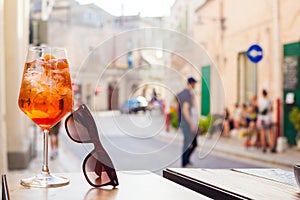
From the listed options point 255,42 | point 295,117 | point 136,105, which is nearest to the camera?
point 136,105

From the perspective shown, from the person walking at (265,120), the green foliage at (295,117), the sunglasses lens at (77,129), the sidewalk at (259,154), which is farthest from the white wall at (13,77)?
the sunglasses lens at (77,129)

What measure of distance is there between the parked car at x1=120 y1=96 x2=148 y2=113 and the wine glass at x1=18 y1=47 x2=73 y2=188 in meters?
0.14

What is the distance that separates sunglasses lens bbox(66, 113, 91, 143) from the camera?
0.97 metres

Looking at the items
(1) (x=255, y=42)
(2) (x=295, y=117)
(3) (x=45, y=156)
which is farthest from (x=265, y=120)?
(3) (x=45, y=156)

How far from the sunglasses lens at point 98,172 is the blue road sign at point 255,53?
8746mm

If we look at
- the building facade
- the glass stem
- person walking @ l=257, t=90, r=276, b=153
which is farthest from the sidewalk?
the glass stem

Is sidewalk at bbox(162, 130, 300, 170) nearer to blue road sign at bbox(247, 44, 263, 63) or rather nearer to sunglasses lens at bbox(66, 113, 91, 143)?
blue road sign at bbox(247, 44, 263, 63)

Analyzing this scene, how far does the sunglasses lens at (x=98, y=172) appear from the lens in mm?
975

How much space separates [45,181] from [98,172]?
11 cm

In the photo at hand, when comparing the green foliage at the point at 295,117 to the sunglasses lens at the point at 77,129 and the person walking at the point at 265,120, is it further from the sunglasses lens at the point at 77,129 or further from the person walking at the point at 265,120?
the sunglasses lens at the point at 77,129

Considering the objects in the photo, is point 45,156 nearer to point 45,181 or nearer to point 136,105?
point 45,181

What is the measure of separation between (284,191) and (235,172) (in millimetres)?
215

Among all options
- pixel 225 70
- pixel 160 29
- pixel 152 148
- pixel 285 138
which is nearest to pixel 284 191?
pixel 152 148

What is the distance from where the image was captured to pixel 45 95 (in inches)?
39.7
